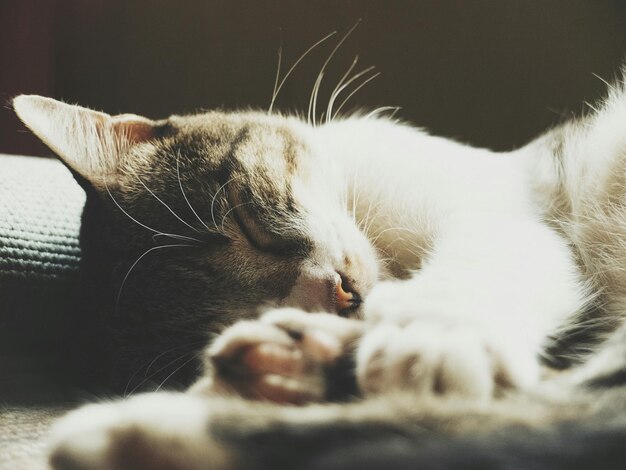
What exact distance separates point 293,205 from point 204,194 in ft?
0.51

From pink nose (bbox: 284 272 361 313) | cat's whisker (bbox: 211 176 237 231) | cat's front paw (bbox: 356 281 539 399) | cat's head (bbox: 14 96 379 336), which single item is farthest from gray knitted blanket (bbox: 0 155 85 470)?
cat's front paw (bbox: 356 281 539 399)

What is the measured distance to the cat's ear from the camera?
3.68 ft

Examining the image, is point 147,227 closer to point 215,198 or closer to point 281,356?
point 215,198

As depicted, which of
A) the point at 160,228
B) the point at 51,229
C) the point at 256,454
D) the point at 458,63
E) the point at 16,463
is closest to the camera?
the point at 256,454

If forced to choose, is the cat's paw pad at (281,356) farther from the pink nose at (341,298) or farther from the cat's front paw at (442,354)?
the pink nose at (341,298)

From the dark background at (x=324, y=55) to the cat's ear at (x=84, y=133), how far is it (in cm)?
74

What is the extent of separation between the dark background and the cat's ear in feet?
2.43

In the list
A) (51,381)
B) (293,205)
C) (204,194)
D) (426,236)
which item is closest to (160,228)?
(204,194)

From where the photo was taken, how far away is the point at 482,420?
0.54m

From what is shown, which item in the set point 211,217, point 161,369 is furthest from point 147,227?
point 161,369

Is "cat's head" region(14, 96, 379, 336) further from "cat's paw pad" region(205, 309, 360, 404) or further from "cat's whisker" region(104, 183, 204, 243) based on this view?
"cat's paw pad" region(205, 309, 360, 404)

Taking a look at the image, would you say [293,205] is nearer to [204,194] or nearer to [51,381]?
[204,194]

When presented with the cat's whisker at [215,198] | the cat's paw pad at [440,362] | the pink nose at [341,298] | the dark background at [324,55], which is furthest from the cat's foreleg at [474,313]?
the dark background at [324,55]

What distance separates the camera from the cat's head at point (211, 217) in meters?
1.00
